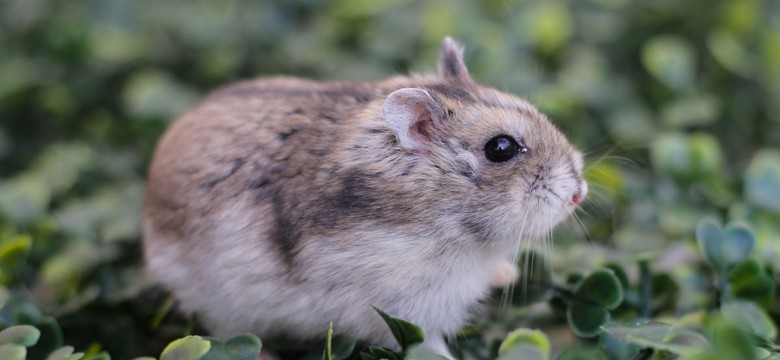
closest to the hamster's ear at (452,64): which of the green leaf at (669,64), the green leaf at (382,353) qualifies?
the green leaf at (382,353)

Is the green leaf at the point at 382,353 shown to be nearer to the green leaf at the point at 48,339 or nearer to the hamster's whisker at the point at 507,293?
the hamster's whisker at the point at 507,293

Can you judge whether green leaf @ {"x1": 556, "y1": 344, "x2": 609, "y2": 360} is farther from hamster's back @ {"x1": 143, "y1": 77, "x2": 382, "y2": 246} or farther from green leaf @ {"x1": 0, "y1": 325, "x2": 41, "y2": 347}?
green leaf @ {"x1": 0, "y1": 325, "x2": 41, "y2": 347}

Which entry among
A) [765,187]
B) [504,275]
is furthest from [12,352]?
[765,187]

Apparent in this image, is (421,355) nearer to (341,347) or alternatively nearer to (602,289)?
(341,347)

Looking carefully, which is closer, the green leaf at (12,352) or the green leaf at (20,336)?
the green leaf at (12,352)

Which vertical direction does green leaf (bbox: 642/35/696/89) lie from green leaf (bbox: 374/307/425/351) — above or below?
above

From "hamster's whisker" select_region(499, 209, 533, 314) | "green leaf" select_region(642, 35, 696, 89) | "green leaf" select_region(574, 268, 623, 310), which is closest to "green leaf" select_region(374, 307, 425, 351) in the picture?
"hamster's whisker" select_region(499, 209, 533, 314)
